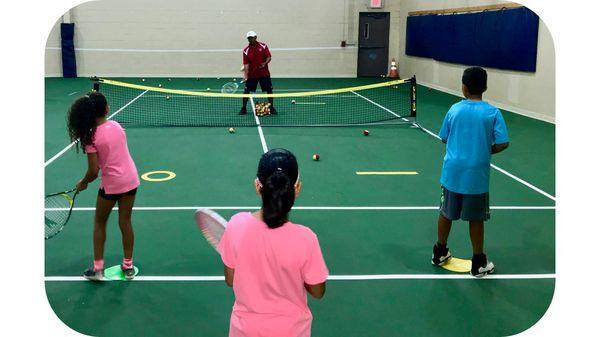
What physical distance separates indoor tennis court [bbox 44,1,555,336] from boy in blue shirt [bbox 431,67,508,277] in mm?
670

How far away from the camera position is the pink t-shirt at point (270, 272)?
259 centimetres

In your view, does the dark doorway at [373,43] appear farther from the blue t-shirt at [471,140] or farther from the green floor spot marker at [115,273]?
the green floor spot marker at [115,273]

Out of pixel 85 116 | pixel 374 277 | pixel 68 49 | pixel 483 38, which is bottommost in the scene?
pixel 374 277

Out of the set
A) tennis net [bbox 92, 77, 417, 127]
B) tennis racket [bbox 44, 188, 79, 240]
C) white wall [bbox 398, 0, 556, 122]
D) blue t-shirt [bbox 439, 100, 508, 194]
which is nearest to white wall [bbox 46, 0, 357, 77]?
white wall [bbox 398, 0, 556, 122]

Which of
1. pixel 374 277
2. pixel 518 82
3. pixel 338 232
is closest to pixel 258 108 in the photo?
pixel 518 82

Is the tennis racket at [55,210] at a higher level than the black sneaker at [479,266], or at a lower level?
higher

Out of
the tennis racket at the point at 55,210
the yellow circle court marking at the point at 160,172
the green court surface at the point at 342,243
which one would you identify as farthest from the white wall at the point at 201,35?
the tennis racket at the point at 55,210

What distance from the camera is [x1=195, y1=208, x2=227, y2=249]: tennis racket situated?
2.97 metres

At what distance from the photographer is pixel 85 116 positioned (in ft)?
14.7

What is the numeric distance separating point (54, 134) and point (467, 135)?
922 cm

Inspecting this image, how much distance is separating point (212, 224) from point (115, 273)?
8.33 ft

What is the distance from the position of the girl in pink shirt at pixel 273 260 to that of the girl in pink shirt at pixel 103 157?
2.28 meters

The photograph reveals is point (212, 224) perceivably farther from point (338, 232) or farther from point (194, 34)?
point (194, 34)

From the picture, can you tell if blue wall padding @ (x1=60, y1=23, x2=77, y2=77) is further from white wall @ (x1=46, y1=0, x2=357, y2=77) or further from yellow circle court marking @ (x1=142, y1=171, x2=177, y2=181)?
yellow circle court marking @ (x1=142, y1=171, x2=177, y2=181)
